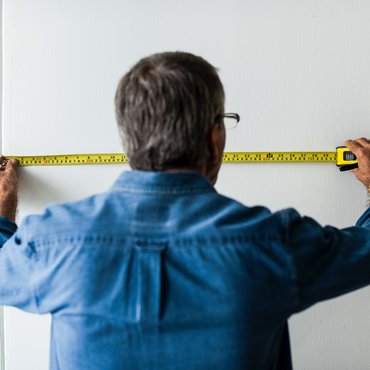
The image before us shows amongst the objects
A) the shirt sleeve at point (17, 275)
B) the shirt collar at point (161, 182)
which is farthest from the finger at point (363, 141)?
the shirt sleeve at point (17, 275)

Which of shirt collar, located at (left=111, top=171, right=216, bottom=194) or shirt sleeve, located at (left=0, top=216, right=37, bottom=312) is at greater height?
shirt collar, located at (left=111, top=171, right=216, bottom=194)

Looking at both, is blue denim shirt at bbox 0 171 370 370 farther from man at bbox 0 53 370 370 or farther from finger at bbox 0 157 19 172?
finger at bbox 0 157 19 172

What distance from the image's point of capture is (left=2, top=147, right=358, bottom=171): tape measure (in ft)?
4.03

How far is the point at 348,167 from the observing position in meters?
1.21

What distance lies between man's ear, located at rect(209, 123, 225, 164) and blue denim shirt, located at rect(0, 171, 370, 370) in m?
0.08

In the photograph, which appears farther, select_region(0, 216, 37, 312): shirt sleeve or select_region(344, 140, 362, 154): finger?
select_region(344, 140, 362, 154): finger

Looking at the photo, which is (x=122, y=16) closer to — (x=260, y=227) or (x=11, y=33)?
(x=11, y=33)

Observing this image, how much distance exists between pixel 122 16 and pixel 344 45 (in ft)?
2.18

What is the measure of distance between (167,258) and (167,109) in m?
0.24

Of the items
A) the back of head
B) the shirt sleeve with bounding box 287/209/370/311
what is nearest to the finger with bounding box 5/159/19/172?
the back of head

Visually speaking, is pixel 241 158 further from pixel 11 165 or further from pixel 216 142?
pixel 11 165

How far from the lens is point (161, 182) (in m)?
0.71

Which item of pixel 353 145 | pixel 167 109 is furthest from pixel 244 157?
pixel 167 109

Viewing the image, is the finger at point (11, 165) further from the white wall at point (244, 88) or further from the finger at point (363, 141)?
the finger at point (363, 141)
